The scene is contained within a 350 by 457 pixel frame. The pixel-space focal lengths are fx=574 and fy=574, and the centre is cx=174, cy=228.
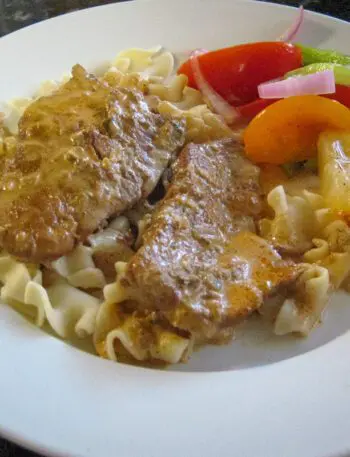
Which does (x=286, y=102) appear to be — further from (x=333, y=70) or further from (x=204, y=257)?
(x=204, y=257)

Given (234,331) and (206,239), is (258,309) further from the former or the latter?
(206,239)

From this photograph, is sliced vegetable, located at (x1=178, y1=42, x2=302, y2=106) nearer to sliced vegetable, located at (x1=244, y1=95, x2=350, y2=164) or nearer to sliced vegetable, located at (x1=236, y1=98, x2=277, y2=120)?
sliced vegetable, located at (x1=236, y1=98, x2=277, y2=120)

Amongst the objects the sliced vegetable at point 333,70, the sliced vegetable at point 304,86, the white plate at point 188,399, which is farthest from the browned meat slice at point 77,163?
the sliced vegetable at point 333,70

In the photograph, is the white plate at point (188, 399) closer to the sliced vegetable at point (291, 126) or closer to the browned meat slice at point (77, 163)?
the browned meat slice at point (77, 163)

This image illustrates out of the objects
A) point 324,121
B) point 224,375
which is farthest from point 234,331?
point 324,121

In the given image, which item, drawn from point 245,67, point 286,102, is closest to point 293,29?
point 245,67

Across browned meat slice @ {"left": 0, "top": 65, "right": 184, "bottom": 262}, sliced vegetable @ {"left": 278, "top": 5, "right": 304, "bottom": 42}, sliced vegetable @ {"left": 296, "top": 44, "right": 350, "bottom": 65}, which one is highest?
browned meat slice @ {"left": 0, "top": 65, "right": 184, "bottom": 262}

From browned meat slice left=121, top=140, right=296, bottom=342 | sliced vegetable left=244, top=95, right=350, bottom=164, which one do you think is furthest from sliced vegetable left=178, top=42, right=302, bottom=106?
browned meat slice left=121, top=140, right=296, bottom=342
